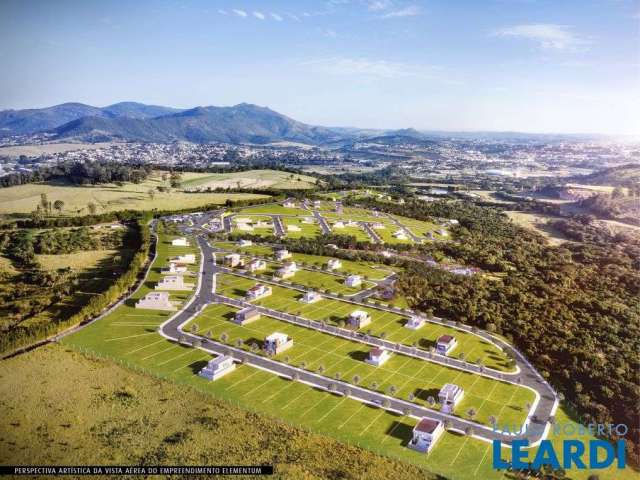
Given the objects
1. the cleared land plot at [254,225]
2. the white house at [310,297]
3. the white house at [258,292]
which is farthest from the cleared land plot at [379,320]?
Answer: the cleared land plot at [254,225]

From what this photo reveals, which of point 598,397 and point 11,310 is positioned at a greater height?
point 11,310


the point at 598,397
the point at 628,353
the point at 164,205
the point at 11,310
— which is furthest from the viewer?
the point at 164,205

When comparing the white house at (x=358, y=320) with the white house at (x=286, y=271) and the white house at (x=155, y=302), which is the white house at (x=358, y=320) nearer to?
the white house at (x=286, y=271)

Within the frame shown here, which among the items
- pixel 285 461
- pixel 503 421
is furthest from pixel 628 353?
pixel 285 461

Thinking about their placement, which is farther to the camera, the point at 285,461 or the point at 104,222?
the point at 104,222

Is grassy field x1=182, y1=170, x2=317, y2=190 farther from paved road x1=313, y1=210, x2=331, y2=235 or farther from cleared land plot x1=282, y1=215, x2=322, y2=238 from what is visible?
cleared land plot x1=282, y1=215, x2=322, y2=238

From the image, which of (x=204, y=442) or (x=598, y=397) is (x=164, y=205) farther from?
(x=598, y=397)

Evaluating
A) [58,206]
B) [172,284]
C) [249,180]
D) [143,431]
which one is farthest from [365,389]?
[249,180]
